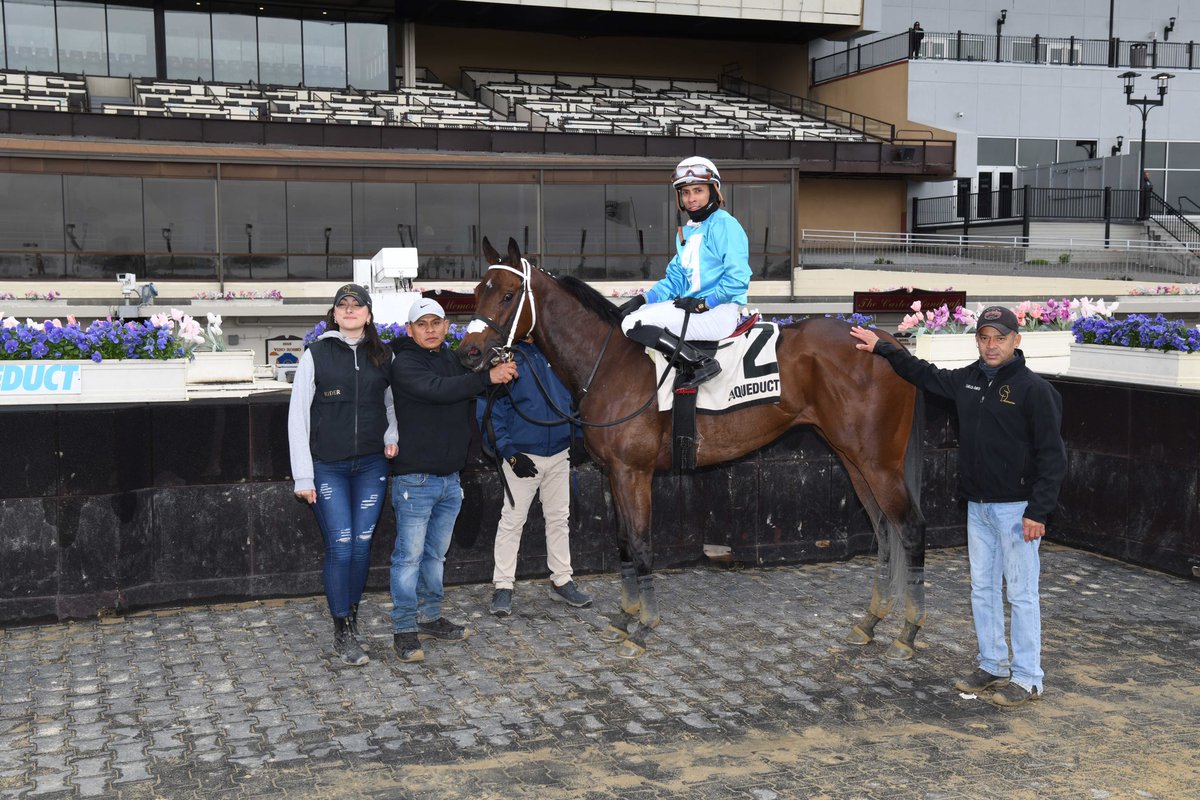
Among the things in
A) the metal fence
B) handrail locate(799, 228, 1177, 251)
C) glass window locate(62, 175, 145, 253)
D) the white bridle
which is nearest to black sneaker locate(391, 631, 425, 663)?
the white bridle

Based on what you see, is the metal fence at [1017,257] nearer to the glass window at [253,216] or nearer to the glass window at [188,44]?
the glass window at [253,216]

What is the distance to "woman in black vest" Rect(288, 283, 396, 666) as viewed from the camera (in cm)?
704

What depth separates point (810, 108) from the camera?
5609 centimetres

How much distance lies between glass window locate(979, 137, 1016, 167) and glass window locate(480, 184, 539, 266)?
82.4ft

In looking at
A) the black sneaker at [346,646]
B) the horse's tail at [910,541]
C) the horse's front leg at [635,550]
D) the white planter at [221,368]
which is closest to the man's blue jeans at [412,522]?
the black sneaker at [346,646]

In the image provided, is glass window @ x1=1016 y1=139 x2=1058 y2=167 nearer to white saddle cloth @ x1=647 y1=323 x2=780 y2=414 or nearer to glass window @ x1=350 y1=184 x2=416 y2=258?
glass window @ x1=350 y1=184 x2=416 y2=258

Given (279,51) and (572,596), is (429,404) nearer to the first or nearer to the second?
(572,596)

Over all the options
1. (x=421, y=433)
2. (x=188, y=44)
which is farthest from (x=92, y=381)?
(x=188, y=44)

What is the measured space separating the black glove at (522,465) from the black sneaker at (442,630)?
3.81ft

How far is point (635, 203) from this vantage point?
39.9m

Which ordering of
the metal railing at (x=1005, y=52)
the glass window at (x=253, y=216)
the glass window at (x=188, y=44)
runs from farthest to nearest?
the metal railing at (x=1005, y=52) → the glass window at (x=188, y=44) → the glass window at (x=253, y=216)

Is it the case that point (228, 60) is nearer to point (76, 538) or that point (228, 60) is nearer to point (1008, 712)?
point (76, 538)

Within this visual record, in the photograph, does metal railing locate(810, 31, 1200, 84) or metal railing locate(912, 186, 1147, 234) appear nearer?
metal railing locate(912, 186, 1147, 234)

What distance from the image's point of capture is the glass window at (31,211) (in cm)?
3444
